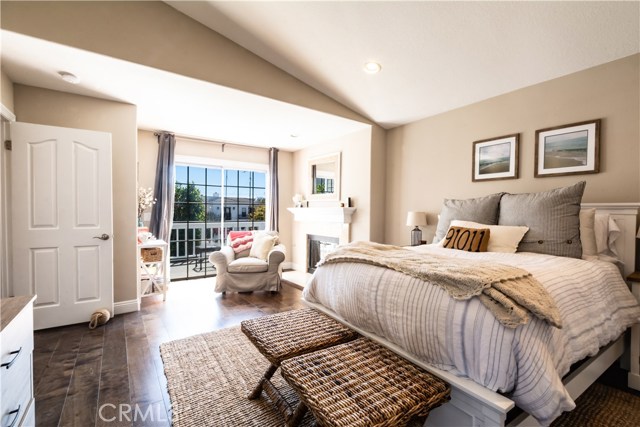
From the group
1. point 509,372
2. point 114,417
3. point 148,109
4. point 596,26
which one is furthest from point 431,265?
point 148,109

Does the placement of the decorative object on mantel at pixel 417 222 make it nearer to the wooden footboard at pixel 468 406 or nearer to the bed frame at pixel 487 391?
the bed frame at pixel 487 391

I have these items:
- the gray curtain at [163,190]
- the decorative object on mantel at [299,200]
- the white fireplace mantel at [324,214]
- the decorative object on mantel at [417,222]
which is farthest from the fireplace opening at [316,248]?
the gray curtain at [163,190]

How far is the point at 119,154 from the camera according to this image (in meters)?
3.19

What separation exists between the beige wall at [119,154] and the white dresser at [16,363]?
6.66ft

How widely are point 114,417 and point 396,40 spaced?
3.40 metres

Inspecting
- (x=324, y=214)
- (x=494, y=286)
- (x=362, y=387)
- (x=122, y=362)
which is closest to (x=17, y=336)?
(x=122, y=362)

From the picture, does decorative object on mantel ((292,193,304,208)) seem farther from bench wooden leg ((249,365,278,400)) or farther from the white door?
bench wooden leg ((249,365,278,400))

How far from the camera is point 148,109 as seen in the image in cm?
345

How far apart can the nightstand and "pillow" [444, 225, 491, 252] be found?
0.91 meters

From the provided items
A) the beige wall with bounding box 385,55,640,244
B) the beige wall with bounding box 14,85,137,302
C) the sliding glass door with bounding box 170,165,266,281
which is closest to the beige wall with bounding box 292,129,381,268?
the beige wall with bounding box 385,55,640,244

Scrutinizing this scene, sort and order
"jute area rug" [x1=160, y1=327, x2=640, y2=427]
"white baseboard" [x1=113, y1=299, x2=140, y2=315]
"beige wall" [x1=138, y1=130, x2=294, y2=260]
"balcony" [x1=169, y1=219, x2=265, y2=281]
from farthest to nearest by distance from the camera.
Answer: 1. "balcony" [x1=169, y1=219, x2=265, y2=281]
2. "beige wall" [x1=138, y1=130, x2=294, y2=260]
3. "white baseboard" [x1=113, y1=299, x2=140, y2=315]
4. "jute area rug" [x1=160, y1=327, x2=640, y2=427]

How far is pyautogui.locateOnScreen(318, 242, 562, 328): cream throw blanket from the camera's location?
3.91 feet

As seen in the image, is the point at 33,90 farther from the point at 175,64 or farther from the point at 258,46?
the point at 258,46

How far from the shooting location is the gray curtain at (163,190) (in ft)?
14.3
